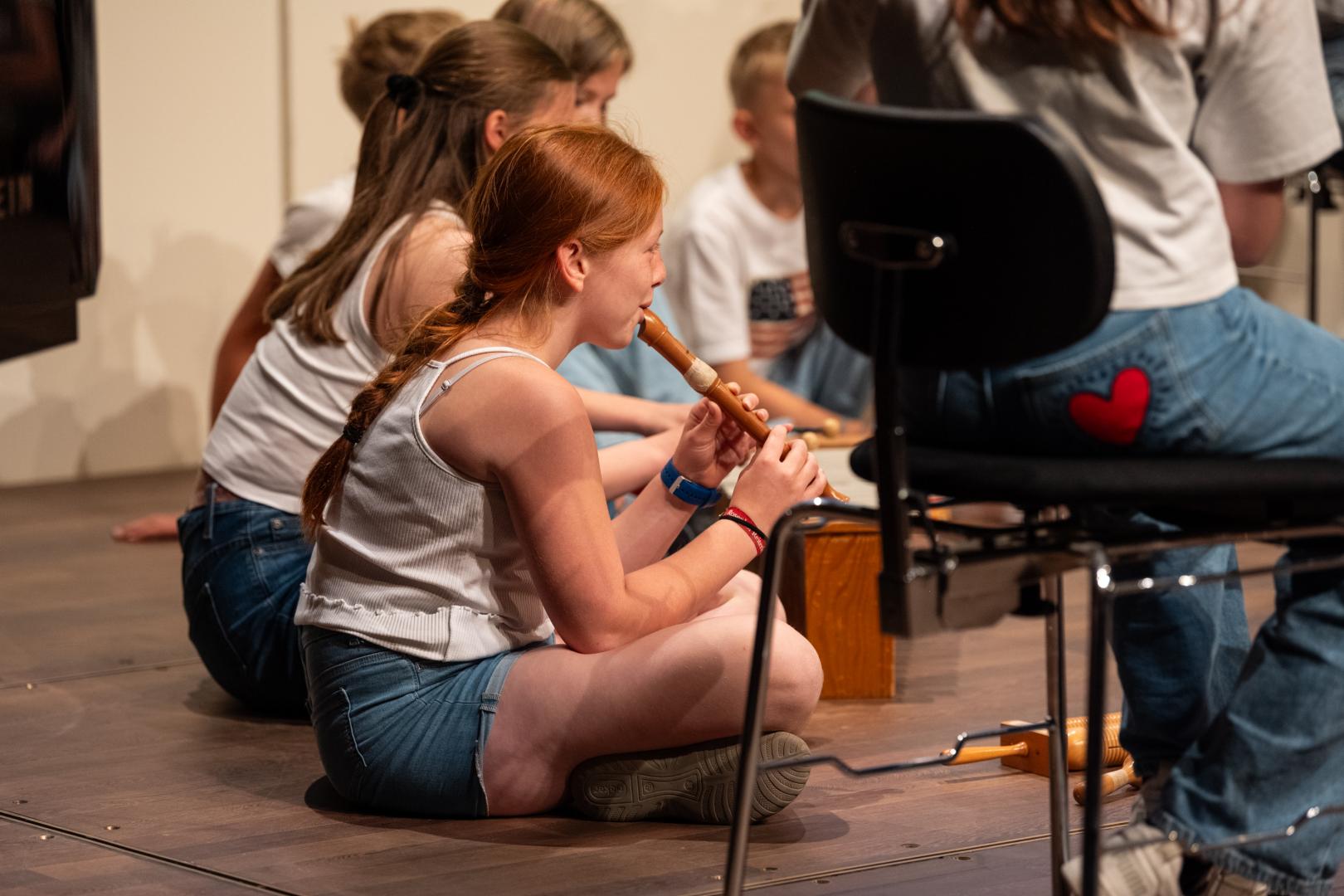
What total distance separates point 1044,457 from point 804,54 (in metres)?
0.40

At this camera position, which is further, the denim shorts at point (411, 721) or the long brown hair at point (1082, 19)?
the denim shorts at point (411, 721)

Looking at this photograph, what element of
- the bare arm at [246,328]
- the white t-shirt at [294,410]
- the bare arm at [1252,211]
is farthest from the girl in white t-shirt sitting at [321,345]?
the bare arm at [1252,211]

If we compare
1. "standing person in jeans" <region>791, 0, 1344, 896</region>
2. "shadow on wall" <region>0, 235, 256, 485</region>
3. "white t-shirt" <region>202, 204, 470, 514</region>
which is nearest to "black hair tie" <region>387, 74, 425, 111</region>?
"white t-shirt" <region>202, 204, 470, 514</region>

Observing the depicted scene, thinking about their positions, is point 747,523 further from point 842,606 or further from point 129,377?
point 129,377

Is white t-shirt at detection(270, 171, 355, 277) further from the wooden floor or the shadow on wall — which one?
the shadow on wall

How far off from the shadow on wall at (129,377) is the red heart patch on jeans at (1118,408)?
3.42m

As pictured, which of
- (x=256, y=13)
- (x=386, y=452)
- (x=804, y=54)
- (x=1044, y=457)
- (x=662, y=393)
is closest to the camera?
(x=1044, y=457)

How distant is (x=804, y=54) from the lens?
4.91 ft

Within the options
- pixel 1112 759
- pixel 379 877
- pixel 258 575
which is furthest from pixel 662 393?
pixel 379 877

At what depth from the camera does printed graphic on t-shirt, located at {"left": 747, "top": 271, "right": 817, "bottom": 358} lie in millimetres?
3645

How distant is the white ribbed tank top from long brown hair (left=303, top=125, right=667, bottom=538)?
0.04 metres

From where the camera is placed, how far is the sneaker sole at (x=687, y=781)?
5.95ft

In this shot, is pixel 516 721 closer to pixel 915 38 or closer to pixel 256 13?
pixel 915 38

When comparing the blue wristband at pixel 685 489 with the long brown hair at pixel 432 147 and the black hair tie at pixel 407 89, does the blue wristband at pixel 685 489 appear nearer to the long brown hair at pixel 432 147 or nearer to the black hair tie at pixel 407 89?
the long brown hair at pixel 432 147
